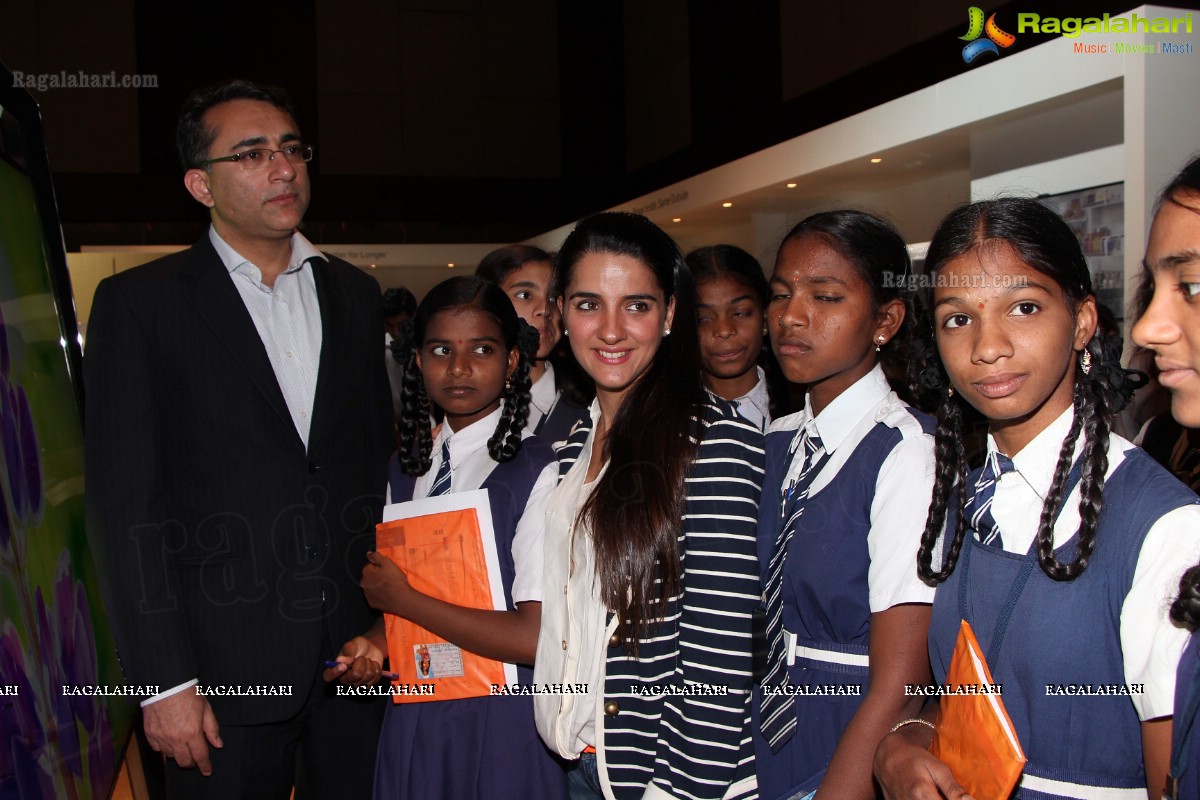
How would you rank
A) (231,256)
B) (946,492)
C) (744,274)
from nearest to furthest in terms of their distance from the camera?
(946,492) → (231,256) → (744,274)

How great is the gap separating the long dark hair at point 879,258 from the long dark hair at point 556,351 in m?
0.76

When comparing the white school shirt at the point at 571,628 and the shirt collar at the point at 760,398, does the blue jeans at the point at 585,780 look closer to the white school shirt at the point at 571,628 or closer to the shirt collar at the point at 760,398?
the white school shirt at the point at 571,628

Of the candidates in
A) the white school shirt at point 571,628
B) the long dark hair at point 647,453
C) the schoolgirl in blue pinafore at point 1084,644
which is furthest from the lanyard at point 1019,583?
the white school shirt at point 571,628

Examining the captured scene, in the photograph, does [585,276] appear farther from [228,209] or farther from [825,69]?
[825,69]

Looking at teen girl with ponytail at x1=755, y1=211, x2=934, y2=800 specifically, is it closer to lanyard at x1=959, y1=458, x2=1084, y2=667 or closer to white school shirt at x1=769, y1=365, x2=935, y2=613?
white school shirt at x1=769, y1=365, x2=935, y2=613

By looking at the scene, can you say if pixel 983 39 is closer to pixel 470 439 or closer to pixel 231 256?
pixel 470 439

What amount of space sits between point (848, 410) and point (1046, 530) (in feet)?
1.42

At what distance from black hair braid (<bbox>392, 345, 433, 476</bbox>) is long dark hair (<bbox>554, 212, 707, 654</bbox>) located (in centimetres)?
62

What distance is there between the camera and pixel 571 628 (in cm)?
142

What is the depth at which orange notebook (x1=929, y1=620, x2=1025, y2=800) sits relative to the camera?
3.18ft

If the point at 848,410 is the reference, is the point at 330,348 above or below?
above

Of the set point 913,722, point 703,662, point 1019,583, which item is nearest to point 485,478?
point 703,662

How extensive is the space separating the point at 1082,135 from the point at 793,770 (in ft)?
10.2

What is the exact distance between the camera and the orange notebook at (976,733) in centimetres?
97
